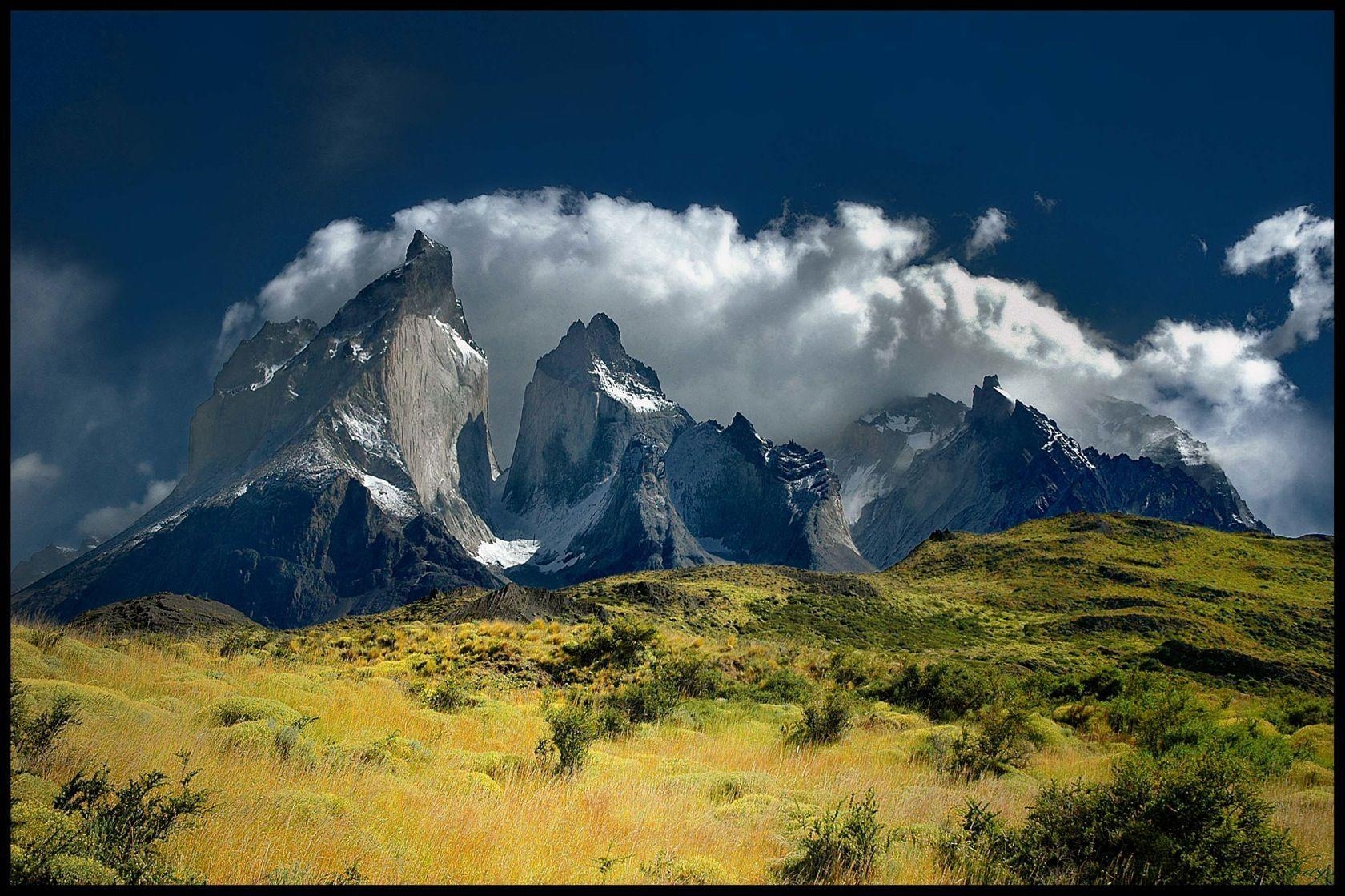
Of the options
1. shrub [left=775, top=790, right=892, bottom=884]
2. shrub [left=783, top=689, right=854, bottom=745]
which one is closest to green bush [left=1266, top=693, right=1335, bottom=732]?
shrub [left=783, top=689, right=854, bottom=745]

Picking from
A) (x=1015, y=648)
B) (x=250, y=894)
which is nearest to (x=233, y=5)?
(x=250, y=894)

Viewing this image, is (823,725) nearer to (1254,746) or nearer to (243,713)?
(1254,746)

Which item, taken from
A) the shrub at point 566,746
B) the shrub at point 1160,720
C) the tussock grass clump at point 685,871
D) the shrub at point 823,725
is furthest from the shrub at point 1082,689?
the tussock grass clump at point 685,871

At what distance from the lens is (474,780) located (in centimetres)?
964

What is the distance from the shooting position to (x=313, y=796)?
7.34 meters

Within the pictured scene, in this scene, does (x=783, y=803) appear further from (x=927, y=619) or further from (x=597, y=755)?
(x=927, y=619)

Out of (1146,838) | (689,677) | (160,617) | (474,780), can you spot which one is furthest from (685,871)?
(160,617)

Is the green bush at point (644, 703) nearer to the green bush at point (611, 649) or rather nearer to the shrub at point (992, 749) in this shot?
the green bush at point (611, 649)

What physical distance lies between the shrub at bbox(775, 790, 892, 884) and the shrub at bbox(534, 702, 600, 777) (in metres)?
3.97

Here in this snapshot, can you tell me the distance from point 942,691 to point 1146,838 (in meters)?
16.9

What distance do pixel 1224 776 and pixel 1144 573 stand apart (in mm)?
90670

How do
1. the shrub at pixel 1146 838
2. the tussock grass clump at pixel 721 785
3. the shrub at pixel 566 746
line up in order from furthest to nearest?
the shrub at pixel 566 746 < the tussock grass clump at pixel 721 785 < the shrub at pixel 1146 838

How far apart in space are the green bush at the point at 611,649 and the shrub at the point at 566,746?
1476 cm

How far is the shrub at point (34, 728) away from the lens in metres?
7.65
